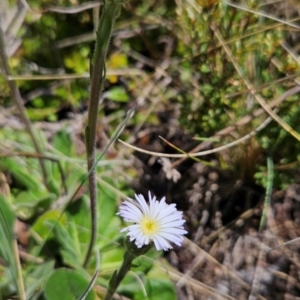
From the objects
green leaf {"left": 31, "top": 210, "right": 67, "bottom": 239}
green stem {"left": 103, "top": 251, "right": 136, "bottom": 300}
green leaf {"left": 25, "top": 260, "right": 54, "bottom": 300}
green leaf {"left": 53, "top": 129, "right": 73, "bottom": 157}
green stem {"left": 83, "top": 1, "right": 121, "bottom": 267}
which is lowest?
green stem {"left": 103, "top": 251, "right": 136, "bottom": 300}

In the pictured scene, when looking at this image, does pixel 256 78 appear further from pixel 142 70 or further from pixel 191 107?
pixel 142 70

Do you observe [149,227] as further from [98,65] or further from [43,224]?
[43,224]

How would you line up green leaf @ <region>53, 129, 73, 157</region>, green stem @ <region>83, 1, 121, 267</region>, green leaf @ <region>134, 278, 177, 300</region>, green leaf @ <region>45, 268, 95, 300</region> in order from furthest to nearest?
green leaf @ <region>53, 129, 73, 157</region>, green leaf @ <region>134, 278, 177, 300</region>, green leaf @ <region>45, 268, 95, 300</region>, green stem @ <region>83, 1, 121, 267</region>

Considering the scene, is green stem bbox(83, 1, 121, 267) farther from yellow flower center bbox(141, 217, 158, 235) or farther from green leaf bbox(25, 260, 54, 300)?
green leaf bbox(25, 260, 54, 300)

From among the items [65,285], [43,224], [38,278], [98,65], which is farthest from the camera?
[43,224]

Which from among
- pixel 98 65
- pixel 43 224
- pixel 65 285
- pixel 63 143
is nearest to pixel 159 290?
pixel 65 285

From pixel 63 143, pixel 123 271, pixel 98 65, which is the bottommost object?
pixel 123 271

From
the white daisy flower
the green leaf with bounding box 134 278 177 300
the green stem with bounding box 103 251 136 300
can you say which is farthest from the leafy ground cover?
the white daisy flower
